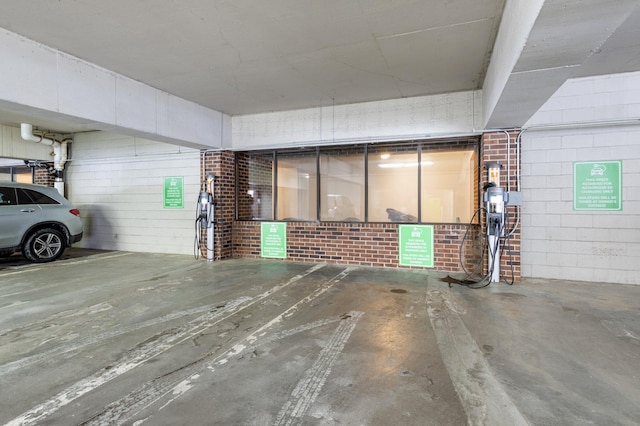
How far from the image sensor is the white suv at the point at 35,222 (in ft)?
19.9

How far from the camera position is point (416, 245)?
582 cm

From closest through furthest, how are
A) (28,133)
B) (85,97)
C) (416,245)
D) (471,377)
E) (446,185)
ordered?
(471,377) < (85,97) < (416,245) < (446,185) < (28,133)

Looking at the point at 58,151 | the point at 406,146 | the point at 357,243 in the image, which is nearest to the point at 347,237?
the point at 357,243

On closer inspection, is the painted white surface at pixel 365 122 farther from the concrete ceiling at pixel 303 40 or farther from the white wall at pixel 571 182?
the white wall at pixel 571 182

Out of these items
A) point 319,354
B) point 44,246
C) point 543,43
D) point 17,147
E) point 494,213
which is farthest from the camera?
point 17,147

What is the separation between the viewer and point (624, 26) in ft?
10.8

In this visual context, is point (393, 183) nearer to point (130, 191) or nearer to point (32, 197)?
point (130, 191)

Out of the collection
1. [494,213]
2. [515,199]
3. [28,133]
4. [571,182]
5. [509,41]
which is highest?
[28,133]

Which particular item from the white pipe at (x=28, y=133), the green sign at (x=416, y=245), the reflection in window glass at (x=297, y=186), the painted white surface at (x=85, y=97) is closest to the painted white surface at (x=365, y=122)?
the reflection in window glass at (x=297, y=186)

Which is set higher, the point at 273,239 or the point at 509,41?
the point at 509,41

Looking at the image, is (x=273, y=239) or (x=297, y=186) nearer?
(x=273, y=239)

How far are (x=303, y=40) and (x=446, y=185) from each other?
12.4 feet

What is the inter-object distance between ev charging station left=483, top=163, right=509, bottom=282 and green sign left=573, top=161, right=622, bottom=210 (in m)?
1.17

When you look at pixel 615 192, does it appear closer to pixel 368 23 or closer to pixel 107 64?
pixel 368 23
